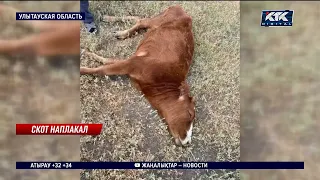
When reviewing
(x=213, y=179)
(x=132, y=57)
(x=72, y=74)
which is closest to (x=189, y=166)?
(x=213, y=179)

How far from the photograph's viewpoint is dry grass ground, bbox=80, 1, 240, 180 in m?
3.88

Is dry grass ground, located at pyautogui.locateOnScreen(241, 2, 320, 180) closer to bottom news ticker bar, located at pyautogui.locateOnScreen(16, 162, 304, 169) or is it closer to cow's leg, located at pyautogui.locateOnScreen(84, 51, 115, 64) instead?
bottom news ticker bar, located at pyautogui.locateOnScreen(16, 162, 304, 169)

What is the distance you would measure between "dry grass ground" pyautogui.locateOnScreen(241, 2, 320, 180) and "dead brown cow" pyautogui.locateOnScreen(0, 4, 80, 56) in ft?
5.86

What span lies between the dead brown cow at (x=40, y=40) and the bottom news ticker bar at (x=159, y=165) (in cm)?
109

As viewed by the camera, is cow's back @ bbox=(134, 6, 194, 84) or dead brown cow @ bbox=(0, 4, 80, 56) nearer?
dead brown cow @ bbox=(0, 4, 80, 56)

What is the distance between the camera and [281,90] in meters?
3.84

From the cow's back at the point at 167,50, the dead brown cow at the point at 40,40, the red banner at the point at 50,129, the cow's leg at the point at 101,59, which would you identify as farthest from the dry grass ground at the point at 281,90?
the dead brown cow at the point at 40,40

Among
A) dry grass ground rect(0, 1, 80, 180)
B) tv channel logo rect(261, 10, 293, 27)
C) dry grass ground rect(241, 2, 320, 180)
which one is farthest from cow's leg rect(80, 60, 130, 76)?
tv channel logo rect(261, 10, 293, 27)

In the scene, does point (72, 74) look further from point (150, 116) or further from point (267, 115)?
point (267, 115)

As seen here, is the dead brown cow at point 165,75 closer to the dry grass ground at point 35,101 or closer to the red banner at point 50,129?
the dry grass ground at point 35,101

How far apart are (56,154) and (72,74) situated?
800 mm

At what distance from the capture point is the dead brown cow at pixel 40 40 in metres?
3.79

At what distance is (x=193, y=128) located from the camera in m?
3.94

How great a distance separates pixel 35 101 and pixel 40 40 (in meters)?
0.59
